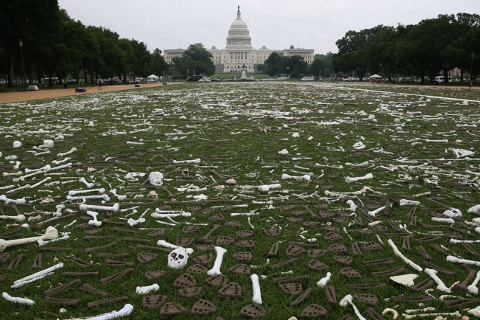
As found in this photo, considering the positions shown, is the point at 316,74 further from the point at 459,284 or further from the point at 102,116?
the point at 459,284

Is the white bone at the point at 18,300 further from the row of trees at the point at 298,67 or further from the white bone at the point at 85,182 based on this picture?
the row of trees at the point at 298,67

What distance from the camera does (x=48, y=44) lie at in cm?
4572

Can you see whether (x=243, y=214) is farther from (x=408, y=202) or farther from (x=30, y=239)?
(x=30, y=239)

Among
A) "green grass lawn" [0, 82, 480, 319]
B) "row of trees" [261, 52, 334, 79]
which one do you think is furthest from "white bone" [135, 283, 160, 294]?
"row of trees" [261, 52, 334, 79]

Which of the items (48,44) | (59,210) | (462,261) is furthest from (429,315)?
(48,44)

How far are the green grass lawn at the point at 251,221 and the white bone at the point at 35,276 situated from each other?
0.06 meters

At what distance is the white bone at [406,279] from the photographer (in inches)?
141

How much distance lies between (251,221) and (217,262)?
4.05 ft

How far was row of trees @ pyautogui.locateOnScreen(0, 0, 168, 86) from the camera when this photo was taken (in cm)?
3922

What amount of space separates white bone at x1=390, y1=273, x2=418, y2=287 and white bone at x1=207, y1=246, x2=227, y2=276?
163 cm

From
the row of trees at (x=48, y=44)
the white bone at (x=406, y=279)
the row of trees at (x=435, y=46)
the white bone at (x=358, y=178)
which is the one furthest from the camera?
the row of trees at (x=435, y=46)

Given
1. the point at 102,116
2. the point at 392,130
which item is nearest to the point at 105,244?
the point at 392,130

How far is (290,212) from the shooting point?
5.39m

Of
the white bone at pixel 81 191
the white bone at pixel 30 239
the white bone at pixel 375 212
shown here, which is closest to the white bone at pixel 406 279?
the white bone at pixel 375 212
